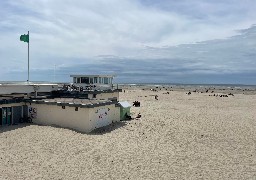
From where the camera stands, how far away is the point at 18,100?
30406mm

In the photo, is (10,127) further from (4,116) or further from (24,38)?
(24,38)

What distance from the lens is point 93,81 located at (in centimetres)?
4250

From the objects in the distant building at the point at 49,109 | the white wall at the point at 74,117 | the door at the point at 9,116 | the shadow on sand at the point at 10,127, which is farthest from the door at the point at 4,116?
the white wall at the point at 74,117

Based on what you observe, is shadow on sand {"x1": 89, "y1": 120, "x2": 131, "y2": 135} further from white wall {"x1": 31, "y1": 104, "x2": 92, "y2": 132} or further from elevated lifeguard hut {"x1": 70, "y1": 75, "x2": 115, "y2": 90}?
elevated lifeguard hut {"x1": 70, "y1": 75, "x2": 115, "y2": 90}

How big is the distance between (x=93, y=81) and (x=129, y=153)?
22.4m

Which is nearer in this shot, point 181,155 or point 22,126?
point 181,155

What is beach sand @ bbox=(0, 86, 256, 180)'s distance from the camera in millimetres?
17500

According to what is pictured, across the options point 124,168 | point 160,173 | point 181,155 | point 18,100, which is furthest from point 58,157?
point 18,100

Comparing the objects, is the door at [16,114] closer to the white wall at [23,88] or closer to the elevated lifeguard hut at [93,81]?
the white wall at [23,88]

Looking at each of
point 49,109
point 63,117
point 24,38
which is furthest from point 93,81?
point 63,117

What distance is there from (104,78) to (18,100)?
15.9 metres

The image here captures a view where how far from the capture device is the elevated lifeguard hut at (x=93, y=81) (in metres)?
42.2

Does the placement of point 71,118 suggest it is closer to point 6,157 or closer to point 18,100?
point 18,100

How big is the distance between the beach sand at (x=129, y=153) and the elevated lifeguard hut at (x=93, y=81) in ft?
41.3
